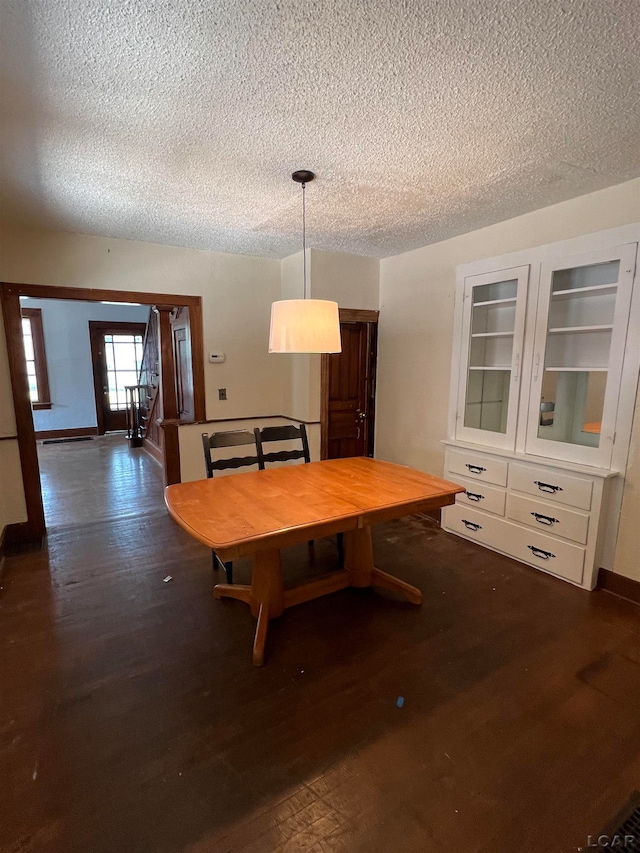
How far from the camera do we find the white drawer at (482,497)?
3174mm

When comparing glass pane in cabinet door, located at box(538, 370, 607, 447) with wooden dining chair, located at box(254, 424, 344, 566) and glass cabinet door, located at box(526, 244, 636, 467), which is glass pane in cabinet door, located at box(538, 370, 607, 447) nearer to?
glass cabinet door, located at box(526, 244, 636, 467)

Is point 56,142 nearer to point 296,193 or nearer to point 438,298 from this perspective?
point 296,193

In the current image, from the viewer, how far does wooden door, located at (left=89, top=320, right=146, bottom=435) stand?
748 centimetres

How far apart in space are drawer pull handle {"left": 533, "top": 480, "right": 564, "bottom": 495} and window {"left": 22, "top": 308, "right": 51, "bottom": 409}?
7413 mm

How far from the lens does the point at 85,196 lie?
8.67 ft

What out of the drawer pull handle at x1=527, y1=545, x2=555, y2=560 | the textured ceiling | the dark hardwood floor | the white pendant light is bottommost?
the dark hardwood floor

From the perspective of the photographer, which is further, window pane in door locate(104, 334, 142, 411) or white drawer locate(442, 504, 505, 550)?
window pane in door locate(104, 334, 142, 411)

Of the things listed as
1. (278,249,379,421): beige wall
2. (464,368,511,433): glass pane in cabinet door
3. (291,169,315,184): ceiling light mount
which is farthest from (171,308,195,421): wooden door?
(464,368,511,433): glass pane in cabinet door

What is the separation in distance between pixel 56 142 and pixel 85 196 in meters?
0.72

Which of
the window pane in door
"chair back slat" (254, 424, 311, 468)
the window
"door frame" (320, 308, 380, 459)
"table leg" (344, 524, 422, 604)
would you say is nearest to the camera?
"table leg" (344, 524, 422, 604)

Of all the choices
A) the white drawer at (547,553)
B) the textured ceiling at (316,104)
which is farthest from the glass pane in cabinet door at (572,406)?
the textured ceiling at (316,104)

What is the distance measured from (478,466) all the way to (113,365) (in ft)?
22.7

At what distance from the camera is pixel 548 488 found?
9.39ft

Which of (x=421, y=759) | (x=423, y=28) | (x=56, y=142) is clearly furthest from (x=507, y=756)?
(x=56, y=142)
